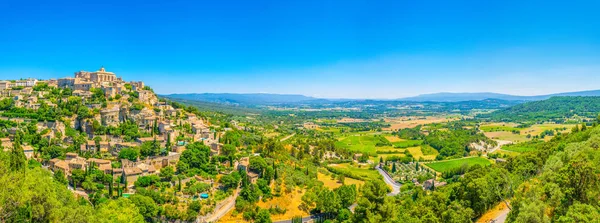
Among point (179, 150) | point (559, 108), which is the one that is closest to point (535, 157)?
point (179, 150)

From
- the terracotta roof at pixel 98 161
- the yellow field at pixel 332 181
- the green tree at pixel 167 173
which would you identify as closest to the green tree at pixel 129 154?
the terracotta roof at pixel 98 161

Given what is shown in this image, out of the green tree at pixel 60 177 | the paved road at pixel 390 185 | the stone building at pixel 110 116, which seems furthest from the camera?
the stone building at pixel 110 116

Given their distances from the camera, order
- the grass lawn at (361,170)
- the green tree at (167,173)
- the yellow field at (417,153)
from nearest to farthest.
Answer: the green tree at (167,173) < the grass lawn at (361,170) < the yellow field at (417,153)

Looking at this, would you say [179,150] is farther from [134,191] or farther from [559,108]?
[559,108]

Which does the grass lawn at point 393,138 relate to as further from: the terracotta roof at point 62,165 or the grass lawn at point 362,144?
the terracotta roof at point 62,165

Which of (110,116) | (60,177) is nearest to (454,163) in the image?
(110,116)

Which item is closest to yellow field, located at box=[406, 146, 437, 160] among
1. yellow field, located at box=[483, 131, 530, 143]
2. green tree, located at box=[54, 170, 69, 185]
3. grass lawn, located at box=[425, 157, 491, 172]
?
grass lawn, located at box=[425, 157, 491, 172]
